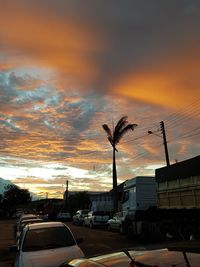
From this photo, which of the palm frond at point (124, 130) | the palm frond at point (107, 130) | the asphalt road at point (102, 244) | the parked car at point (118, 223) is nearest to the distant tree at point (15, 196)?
the palm frond at point (107, 130)

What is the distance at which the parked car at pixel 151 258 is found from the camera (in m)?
2.57

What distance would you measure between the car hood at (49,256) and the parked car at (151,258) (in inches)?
183

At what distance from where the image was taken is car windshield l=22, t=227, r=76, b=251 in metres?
8.83

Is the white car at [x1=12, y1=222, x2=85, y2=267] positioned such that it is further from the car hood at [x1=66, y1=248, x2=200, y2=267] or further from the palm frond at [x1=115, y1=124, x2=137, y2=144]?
the palm frond at [x1=115, y1=124, x2=137, y2=144]

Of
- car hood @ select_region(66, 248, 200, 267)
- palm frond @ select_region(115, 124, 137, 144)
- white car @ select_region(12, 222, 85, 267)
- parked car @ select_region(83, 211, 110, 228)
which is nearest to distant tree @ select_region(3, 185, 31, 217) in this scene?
parked car @ select_region(83, 211, 110, 228)

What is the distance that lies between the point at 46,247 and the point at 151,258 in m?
6.42

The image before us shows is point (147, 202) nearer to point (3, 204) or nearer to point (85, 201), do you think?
point (85, 201)

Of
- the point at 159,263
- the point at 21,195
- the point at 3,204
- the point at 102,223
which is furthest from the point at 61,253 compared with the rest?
the point at 21,195

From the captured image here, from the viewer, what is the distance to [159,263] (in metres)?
2.64

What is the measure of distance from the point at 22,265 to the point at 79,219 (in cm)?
3529

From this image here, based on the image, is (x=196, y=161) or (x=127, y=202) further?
(x=127, y=202)

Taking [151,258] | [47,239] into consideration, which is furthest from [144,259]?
[47,239]

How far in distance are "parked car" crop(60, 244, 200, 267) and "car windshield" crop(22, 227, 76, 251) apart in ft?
18.9

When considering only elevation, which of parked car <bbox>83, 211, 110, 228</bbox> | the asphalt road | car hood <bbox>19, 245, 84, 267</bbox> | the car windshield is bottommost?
car hood <bbox>19, 245, 84, 267</bbox>
